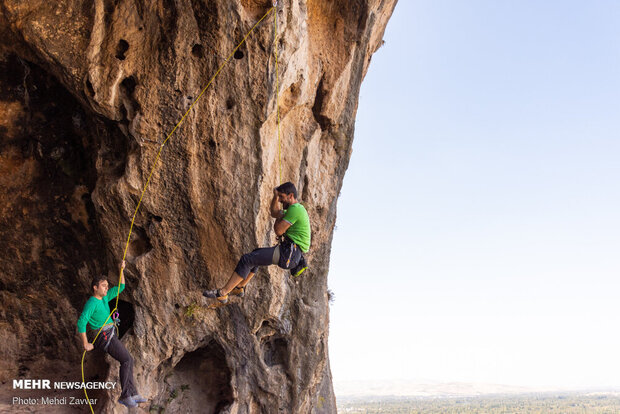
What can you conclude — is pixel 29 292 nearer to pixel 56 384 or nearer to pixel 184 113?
pixel 56 384

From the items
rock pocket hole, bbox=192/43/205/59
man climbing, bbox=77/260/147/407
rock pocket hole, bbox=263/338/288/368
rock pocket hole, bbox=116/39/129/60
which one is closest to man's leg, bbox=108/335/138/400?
man climbing, bbox=77/260/147/407

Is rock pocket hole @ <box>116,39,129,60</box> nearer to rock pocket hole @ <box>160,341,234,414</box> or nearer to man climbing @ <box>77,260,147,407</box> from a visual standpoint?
man climbing @ <box>77,260,147,407</box>

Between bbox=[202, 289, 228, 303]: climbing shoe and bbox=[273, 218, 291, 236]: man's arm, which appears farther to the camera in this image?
bbox=[202, 289, 228, 303]: climbing shoe

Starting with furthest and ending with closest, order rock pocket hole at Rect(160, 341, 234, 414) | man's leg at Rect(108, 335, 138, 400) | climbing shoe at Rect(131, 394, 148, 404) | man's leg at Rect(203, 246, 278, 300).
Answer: rock pocket hole at Rect(160, 341, 234, 414)
climbing shoe at Rect(131, 394, 148, 404)
man's leg at Rect(108, 335, 138, 400)
man's leg at Rect(203, 246, 278, 300)

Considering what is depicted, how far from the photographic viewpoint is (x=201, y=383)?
31.1 ft

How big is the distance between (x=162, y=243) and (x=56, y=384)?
10.4ft

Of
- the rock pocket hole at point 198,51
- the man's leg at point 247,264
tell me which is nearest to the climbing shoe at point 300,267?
the man's leg at point 247,264

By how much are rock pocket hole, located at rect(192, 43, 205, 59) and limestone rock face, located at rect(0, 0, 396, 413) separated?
2cm

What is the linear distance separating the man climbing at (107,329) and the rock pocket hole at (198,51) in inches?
137

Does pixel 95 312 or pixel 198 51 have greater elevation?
pixel 198 51

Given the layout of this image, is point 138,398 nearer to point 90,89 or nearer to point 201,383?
point 201,383

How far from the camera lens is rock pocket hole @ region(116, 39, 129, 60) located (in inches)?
321

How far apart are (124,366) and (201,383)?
2.11 m

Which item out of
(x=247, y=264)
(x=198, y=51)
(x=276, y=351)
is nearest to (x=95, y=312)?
(x=247, y=264)
